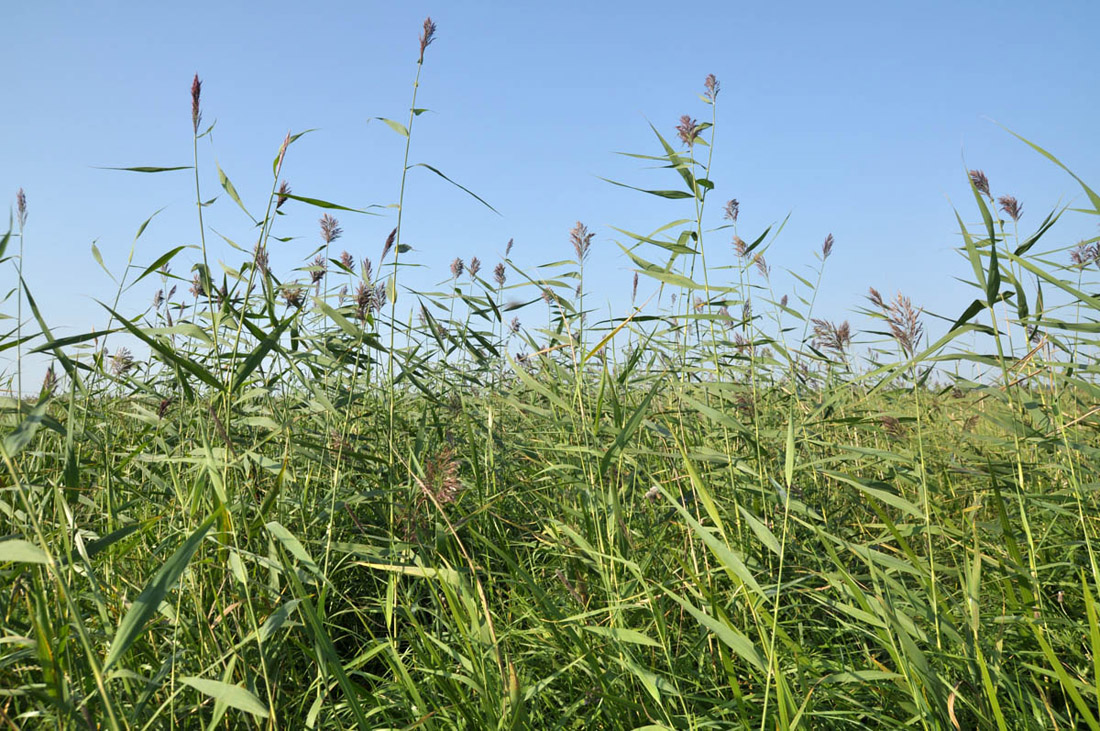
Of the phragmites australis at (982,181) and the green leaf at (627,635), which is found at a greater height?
the phragmites australis at (982,181)

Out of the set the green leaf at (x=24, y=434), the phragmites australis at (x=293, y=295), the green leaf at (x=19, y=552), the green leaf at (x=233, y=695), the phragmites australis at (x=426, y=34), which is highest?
the phragmites australis at (x=426, y=34)

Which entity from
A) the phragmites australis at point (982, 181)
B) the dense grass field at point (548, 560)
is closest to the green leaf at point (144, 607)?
the dense grass field at point (548, 560)

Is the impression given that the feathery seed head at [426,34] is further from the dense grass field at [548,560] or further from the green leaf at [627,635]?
the green leaf at [627,635]

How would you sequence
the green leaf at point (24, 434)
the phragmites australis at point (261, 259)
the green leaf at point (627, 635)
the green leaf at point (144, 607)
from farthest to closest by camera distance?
the phragmites australis at point (261, 259), the green leaf at point (627, 635), the green leaf at point (24, 434), the green leaf at point (144, 607)

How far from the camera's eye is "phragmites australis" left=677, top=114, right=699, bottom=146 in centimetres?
201

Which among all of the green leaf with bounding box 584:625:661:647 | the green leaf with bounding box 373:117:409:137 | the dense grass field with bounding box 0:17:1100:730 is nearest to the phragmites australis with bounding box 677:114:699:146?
the dense grass field with bounding box 0:17:1100:730

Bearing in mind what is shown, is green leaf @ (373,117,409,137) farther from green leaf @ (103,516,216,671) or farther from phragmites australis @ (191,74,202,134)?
green leaf @ (103,516,216,671)

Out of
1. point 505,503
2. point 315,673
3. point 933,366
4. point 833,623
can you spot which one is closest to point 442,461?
point 315,673

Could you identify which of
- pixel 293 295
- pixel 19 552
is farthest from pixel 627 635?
pixel 293 295

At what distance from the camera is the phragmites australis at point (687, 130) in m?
2.01

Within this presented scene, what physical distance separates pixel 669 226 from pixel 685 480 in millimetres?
735

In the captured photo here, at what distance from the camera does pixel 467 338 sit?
2359mm

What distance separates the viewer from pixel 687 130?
6.64ft

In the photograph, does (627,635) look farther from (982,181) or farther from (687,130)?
(982,181)
